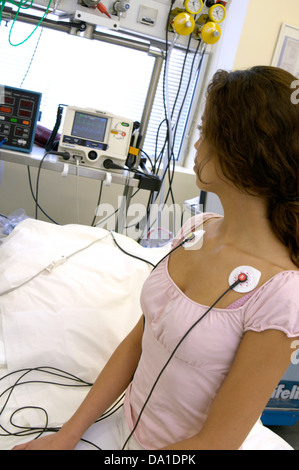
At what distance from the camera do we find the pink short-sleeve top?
0.69 metres

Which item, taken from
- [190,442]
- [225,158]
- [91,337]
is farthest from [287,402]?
[225,158]

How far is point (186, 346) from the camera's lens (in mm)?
765

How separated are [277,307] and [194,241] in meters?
0.32

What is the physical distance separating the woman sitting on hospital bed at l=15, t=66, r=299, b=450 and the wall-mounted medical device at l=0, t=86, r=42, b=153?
4.06 feet

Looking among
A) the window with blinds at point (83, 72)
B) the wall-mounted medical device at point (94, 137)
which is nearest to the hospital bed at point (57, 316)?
the wall-mounted medical device at point (94, 137)

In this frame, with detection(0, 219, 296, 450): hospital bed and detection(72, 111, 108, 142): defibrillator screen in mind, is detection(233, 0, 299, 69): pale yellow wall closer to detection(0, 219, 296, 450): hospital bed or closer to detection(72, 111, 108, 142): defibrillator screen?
detection(72, 111, 108, 142): defibrillator screen

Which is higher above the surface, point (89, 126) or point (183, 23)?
point (183, 23)

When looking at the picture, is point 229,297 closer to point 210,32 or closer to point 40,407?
point 40,407

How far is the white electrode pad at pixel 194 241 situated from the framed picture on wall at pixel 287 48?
2.02 metres

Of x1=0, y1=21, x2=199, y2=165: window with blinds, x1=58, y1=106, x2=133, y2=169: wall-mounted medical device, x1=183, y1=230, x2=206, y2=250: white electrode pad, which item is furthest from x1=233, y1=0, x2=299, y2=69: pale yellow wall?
x1=183, y1=230, x2=206, y2=250: white electrode pad

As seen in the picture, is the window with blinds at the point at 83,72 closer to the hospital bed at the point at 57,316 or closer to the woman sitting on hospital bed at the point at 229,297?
the hospital bed at the point at 57,316

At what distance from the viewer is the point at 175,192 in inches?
113

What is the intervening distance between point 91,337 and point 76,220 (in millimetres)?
1571

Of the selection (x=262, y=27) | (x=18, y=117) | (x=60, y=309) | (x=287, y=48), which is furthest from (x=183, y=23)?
(x=60, y=309)
